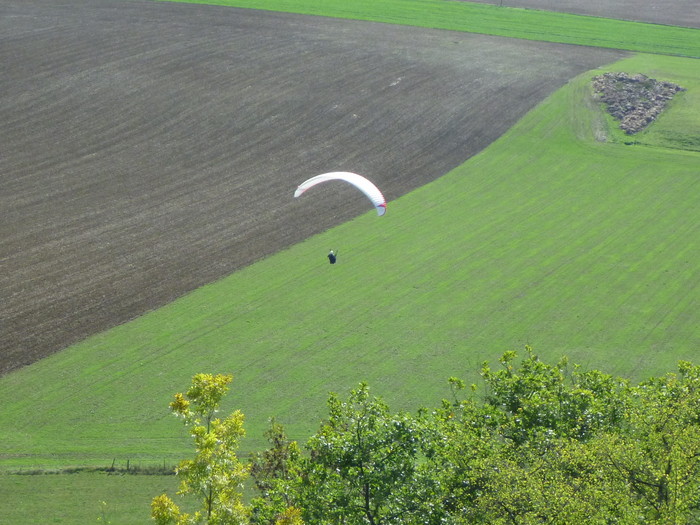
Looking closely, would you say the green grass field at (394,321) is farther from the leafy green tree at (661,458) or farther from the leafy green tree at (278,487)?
the leafy green tree at (661,458)

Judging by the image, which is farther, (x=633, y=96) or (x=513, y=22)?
(x=513, y=22)

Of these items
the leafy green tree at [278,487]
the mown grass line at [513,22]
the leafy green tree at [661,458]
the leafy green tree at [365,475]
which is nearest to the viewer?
the leafy green tree at [661,458]

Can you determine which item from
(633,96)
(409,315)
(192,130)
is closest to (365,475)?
(409,315)

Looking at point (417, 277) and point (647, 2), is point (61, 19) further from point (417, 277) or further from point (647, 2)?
point (647, 2)

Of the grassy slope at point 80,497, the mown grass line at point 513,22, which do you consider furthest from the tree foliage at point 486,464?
the mown grass line at point 513,22

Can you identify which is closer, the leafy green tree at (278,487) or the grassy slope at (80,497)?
the leafy green tree at (278,487)

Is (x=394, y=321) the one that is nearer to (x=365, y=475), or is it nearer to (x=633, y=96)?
(x=365, y=475)

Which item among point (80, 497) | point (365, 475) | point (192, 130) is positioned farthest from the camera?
point (192, 130)
